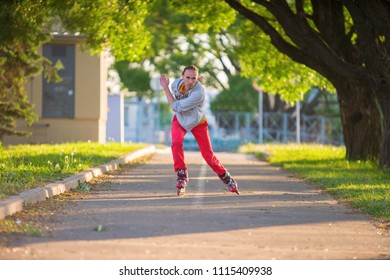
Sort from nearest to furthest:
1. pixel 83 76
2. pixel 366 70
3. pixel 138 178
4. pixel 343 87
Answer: pixel 138 178 < pixel 366 70 < pixel 343 87 < pixel 83 76

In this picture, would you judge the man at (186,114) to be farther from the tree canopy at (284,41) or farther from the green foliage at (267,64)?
the green foliage at (267,64)

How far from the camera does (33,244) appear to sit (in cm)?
864

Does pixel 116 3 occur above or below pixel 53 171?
above

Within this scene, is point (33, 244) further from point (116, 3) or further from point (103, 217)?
point (116, 3)

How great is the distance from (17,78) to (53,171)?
32.2 ft

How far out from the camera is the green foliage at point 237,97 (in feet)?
181

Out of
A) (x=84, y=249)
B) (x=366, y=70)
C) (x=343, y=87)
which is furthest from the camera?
(x=343, y=87)

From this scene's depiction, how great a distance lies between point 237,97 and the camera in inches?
2200

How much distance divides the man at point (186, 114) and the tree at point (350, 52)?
6.07m

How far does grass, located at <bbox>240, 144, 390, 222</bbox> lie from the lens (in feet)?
41.6

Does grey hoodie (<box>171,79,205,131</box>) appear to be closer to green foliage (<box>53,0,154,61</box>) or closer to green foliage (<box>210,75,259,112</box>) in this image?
green foliage (<box>53,0,154,61</box>)

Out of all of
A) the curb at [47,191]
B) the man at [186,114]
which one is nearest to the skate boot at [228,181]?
the man at [186,114]
